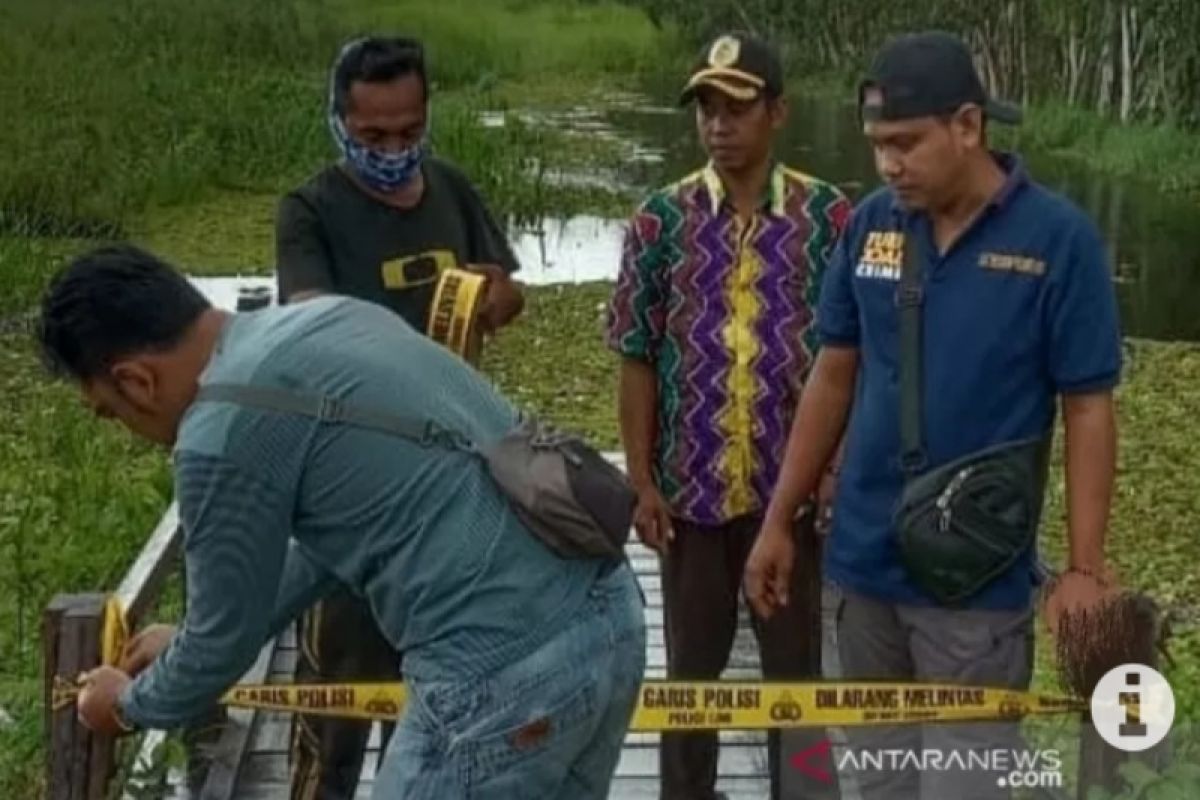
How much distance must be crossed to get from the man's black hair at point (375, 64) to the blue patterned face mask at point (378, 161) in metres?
0.05

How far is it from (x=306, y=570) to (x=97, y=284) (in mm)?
486

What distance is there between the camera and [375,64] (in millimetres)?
4070

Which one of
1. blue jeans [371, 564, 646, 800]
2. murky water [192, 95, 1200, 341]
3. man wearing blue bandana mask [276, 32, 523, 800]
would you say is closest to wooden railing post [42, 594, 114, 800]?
man wearing blue bandana mask [276, 32, 523, 800]

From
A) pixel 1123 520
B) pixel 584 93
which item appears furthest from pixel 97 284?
pixel 584 93

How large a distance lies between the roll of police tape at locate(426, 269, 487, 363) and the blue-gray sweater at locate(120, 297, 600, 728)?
1.27 m

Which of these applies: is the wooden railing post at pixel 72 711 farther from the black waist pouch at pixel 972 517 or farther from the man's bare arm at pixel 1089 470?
the man's bare arm at pixel 1089 470

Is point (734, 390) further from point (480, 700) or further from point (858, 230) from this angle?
point (480, 700)

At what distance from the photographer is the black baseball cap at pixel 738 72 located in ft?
14.0

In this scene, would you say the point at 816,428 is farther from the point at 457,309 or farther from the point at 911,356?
the point at 457,309

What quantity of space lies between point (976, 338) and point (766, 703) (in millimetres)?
755

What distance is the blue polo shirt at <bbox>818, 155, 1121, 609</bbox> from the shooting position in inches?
134

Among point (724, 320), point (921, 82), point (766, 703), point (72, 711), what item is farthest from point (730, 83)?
point (72, 711)

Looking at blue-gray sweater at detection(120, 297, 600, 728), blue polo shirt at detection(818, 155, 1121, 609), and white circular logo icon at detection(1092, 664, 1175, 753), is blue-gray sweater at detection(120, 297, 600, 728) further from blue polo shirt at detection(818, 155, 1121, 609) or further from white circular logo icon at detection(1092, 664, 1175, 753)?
white circular logo icon at detection(1092, 664, 1175, 753)

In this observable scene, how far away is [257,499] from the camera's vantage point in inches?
103
